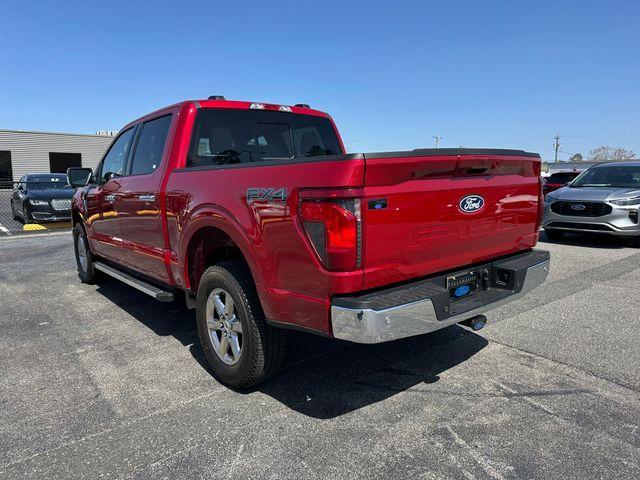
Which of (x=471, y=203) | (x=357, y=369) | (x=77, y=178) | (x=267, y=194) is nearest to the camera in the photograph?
(x=267, y=194)

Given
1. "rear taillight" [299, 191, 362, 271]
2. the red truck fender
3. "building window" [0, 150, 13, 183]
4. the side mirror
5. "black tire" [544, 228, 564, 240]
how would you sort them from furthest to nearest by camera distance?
"building window" [0, 150, 13, 183], "black tire" [544, 228, 564, 240], the side mirror, the red truck fender, "rear taillight" [299, 191, 362, 271]

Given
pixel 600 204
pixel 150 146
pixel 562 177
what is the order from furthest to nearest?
pixel 562 177 → pixel 600 204 → pixel 150 146

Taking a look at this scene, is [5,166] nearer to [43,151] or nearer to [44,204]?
[43,151]

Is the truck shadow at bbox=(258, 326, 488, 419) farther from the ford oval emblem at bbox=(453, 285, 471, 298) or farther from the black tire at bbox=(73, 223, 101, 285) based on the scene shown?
the black tire at bbox=(73, 223, 101, 285)

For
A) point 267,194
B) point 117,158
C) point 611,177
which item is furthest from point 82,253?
point 611,177

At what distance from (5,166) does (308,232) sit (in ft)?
146

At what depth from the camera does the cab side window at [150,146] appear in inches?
163

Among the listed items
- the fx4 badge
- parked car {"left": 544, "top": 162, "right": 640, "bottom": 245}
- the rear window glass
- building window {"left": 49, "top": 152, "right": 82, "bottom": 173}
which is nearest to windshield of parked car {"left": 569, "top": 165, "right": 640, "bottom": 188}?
parked car {"left": 544, "top": 162, "right": 640, "bottom": 245}

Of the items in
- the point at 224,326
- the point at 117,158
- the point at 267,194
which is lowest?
the point at 224,326

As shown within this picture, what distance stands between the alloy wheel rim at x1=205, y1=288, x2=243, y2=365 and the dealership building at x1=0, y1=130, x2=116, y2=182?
37940mm

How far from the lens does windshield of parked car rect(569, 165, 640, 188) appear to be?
920cm

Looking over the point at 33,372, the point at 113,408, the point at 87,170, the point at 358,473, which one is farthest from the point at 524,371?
the point at 87,170

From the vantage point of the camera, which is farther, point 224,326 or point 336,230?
point 224,326

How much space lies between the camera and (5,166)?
1497 inches
